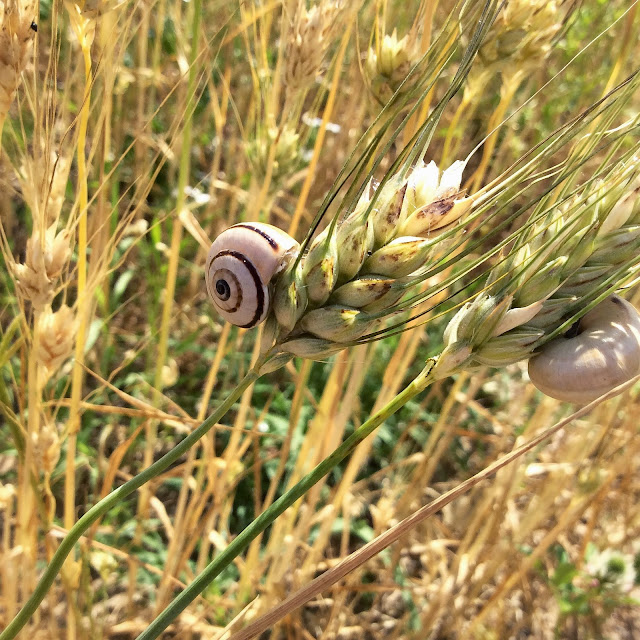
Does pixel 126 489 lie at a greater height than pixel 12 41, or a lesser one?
lesser

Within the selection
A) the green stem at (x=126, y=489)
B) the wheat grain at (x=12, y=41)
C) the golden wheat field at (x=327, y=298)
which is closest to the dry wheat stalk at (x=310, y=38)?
the golden wheat field at (x=327, y=298)

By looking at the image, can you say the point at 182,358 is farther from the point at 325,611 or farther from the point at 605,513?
the point at 605,513

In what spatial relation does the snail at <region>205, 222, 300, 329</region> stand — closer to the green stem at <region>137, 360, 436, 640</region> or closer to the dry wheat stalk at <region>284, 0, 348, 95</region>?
the green stem at <region>137, 360, 436, 640</region>

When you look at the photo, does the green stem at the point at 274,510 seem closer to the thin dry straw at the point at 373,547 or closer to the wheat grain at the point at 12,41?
the thin dry straw at the point at 373,547

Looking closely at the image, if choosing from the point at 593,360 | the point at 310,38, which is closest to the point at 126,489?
the point at 593,360

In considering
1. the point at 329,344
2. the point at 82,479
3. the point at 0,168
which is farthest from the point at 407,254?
the point at 82,479

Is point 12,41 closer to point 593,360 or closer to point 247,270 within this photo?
point 247,270
